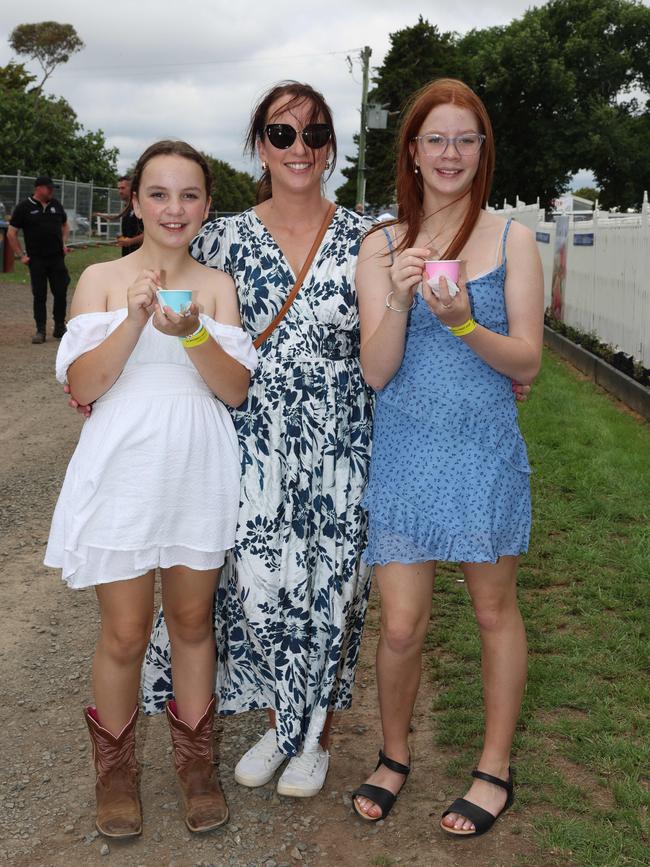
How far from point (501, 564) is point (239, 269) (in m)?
1.17

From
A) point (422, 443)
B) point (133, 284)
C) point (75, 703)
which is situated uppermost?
point (133, 284)

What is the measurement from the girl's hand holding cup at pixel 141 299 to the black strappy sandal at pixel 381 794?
1.58 metres

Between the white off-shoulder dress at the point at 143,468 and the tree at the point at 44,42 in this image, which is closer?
the white off-shoulder dress at the point at 143,468

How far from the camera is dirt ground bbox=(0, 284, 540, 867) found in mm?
3039

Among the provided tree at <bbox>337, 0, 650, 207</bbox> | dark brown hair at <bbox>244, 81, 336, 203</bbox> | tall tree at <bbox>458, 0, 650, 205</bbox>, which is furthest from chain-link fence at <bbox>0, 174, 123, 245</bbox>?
dark brown hair at <bbox>244, 81, 336, 203</bbox>

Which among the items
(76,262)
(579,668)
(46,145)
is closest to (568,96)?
(46,145)

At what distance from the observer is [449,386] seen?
290 centimetres

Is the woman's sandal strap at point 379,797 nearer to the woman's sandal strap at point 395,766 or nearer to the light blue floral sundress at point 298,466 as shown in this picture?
the woman's sandal strap at point 395,766

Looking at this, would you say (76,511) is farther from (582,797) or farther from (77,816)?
(582,797)

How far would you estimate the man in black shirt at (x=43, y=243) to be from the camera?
12.8 meters

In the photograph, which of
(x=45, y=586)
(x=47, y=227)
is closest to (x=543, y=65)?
(x=47, y=227)

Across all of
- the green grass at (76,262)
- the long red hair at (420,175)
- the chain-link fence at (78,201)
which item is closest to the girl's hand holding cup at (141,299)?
the long red hair at (420,175)

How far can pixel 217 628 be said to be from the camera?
3398mm

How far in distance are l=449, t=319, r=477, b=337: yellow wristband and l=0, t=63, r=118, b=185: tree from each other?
124ft
